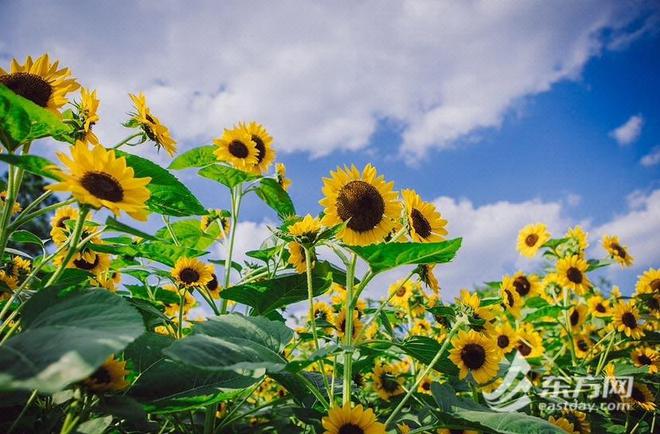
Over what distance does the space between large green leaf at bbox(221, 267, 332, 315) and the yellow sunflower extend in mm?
983

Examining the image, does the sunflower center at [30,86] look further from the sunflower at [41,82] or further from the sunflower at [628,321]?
the sunflower at [628,321]

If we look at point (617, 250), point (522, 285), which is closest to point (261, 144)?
point (522, 285)

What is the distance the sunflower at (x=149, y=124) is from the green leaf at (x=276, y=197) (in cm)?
49

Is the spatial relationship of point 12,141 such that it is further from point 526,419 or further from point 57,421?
point 526,419

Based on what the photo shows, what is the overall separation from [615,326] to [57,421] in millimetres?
3026

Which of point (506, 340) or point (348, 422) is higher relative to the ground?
point (506, 340)

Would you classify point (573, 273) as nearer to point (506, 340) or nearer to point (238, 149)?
point (506, 340)

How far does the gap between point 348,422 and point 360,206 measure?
77 cm

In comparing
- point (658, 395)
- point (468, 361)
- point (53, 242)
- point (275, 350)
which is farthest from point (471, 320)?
point (53, 242)

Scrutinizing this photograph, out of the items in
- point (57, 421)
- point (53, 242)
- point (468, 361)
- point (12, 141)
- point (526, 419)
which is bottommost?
point (57, 421)

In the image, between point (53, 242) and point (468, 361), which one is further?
point (53, 242)

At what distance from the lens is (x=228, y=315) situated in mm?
1378

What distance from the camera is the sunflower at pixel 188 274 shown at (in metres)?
2.13

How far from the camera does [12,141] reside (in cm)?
121
